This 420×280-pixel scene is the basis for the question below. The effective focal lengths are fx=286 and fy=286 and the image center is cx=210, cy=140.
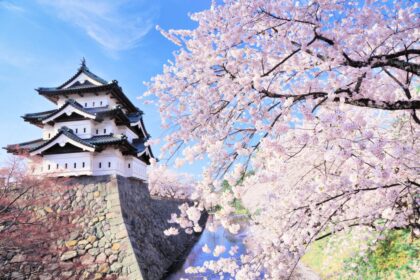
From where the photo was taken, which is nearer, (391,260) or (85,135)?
(391,260)

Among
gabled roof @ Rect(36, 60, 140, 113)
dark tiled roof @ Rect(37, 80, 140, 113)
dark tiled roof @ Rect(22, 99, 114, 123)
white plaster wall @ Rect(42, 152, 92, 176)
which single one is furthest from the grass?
gabled roof @ Rect(36, 60, 140, 113)

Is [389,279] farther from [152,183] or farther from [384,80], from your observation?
[152,183]

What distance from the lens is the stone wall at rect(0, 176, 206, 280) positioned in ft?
30.8

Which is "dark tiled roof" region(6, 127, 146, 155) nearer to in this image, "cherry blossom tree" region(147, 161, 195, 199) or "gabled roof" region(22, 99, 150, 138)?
"gabled roof" region(22, 99, 150, 138)

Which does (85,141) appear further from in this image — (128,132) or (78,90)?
(128,132)

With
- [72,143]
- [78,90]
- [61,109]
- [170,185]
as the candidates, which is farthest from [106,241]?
[170,185]

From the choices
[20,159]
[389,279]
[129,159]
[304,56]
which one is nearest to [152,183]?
[129,159]

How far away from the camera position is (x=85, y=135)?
12.6 meters

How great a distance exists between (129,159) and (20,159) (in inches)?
182

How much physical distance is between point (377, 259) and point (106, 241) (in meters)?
8.49

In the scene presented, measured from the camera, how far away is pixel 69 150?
464 inches

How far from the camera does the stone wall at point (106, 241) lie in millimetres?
9398

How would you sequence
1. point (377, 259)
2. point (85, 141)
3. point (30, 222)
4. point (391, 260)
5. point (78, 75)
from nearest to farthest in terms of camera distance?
point (391, 260)
point (377, 259)
point (30, 222)
point (85, 141)
point (78, 75)

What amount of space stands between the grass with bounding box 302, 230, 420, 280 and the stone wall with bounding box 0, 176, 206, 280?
6.14 metres
